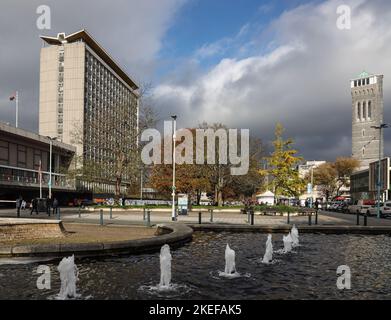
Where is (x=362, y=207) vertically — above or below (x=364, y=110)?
below

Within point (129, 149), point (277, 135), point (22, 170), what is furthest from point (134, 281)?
point (22, 170)

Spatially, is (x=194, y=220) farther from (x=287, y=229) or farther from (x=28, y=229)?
(x=28, y=229)

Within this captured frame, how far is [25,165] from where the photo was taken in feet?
239

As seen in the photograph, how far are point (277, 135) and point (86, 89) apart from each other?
64.4 m

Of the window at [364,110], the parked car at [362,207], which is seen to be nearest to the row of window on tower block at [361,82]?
the window at [364,110]

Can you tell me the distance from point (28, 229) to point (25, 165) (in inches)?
2426

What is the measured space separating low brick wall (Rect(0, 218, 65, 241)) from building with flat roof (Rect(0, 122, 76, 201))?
1731 inches

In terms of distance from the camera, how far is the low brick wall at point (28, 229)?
15.2m

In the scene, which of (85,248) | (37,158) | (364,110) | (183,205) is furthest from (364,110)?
(85,248)

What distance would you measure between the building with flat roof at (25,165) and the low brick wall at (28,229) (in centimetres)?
4397

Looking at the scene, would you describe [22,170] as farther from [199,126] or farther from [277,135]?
[277,135]

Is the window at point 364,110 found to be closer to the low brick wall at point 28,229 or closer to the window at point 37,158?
the window at point 37,158

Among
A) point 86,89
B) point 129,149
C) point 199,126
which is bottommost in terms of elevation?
point 129,149
